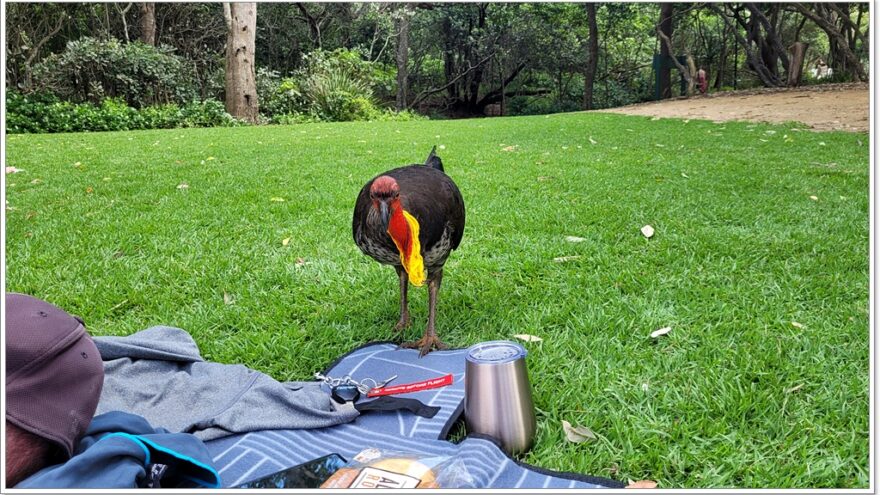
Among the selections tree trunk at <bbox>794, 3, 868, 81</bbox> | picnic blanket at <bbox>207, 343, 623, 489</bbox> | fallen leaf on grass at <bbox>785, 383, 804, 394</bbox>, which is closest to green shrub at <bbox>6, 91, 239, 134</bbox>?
picnic blanket at <bbox>207, 343, 623, 489</bbox>

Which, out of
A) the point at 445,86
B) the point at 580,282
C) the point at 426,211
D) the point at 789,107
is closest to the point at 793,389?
the point at 580,282

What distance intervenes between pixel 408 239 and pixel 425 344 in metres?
0.65

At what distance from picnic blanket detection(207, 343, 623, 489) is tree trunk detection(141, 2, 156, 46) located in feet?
56.4

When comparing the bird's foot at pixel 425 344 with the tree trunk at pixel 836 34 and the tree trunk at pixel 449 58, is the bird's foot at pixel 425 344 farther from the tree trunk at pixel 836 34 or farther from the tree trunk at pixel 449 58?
the tree trunk at pixel 449 58

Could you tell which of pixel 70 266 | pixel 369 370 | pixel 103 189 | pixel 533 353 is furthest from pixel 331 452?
pixel 103 189

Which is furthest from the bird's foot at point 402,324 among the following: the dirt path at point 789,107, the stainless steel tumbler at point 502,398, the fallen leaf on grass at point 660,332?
the dirt path at point 789,107

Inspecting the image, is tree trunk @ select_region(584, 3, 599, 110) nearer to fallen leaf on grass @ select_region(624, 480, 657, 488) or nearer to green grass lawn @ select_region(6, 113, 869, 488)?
green grass lawn @ select_region(6, 113, 869, 488)

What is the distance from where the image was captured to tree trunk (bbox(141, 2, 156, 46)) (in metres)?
16.9

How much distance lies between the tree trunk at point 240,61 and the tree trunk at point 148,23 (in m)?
3.71

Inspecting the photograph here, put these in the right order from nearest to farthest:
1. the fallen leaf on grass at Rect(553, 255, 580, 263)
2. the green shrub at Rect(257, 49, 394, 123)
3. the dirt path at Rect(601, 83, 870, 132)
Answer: the fallen leaf on grass at Rect(553, 255, 580, 263) < the dirt path at Rect(601, 83, 870, 132) < the green shrub at Rect(257, 49, 394, 123)

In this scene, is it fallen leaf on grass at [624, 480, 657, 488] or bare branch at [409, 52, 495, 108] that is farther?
bare branch at [409, 52, 495, 108]

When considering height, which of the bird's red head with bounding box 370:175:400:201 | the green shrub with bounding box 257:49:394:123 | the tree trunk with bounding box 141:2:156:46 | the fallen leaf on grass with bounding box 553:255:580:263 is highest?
the tree trunk with bounding box 141:2:156:46

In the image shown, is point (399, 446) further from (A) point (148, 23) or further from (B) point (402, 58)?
(B) point (402, 58)

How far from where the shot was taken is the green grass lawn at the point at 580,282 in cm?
215
